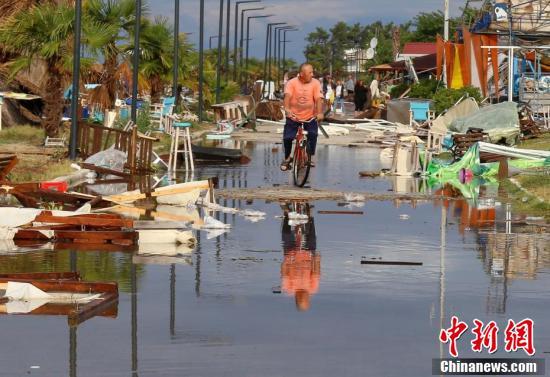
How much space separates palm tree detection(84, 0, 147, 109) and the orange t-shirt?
35.5 ft

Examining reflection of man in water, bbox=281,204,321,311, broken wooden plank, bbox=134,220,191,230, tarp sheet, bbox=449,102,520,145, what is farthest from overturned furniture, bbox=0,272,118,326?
tarp sheet, bbox=449,102,520,145

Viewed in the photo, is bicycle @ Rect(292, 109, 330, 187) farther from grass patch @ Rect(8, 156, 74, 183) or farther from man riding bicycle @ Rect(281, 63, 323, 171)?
grass patch @ Rect(8, 156, 74, 183)

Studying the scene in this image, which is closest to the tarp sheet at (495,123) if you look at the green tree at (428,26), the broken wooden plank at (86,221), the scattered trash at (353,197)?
the scattered trash at (353,197)

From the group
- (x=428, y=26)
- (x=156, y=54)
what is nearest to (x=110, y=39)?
(x=156, y=54)

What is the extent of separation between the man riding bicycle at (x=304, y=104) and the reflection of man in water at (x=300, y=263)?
15.1 ft

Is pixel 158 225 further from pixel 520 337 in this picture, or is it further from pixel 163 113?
pixel 163 113

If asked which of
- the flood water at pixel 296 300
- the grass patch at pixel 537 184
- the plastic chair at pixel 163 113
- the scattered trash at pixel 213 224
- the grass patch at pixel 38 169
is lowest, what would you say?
the flood water at pixel 296 300

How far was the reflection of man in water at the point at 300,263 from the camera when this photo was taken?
439 inches

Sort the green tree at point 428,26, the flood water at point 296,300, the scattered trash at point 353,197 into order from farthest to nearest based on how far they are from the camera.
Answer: the green tree at point 428,26 < the scattered trash at point 353,197 < the flood water at point 296,300

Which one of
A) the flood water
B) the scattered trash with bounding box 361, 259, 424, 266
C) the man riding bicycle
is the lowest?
the flood water

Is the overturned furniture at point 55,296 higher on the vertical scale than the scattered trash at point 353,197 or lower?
lower

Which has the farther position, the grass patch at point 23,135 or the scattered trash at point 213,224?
the grass patch at point 23,135

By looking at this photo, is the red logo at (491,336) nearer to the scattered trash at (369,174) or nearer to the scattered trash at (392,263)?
the scattered trash at (392,263)

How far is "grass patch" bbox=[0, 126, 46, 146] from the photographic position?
32500 millimetres
